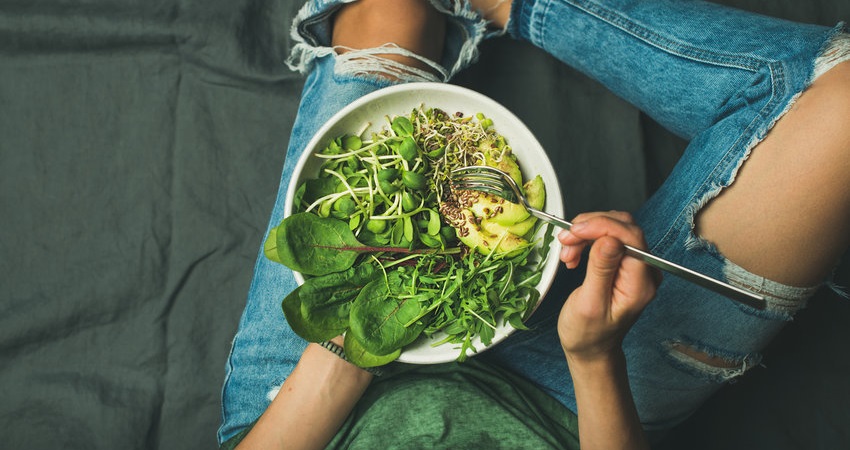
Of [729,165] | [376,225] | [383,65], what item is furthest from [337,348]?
[729,165]

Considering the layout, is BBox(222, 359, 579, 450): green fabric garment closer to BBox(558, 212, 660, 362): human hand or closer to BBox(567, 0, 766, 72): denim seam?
BBox(558, 212, 660, 362): human hand

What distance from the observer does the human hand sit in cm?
57

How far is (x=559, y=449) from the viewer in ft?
2.57

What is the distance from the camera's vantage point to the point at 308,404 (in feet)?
2.59

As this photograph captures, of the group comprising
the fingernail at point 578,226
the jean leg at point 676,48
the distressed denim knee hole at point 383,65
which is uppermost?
the jean leg at point 676,48

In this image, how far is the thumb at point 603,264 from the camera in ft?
1.81

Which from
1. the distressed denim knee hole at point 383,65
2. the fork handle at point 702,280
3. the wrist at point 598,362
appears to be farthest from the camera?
the distressed denim knee hole at point 383,65

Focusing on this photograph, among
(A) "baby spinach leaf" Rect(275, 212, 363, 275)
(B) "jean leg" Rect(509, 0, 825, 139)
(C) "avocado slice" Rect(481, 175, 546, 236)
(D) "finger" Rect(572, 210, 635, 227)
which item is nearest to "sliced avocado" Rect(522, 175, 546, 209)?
(C) "avocado slice" Rect(481, 175, 546, 236)

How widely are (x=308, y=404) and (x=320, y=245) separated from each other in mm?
239

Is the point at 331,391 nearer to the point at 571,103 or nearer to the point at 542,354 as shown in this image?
the point at 542,354

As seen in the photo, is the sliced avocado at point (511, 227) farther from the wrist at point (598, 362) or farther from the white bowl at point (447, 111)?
the wrist at point (598, 362)

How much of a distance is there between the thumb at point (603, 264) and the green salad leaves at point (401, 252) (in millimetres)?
108

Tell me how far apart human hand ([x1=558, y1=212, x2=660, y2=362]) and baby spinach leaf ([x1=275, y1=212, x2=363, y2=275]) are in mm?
236

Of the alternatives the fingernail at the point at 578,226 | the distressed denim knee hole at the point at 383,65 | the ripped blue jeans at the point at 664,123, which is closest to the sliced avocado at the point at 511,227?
the fingernail at the point at 578,226
